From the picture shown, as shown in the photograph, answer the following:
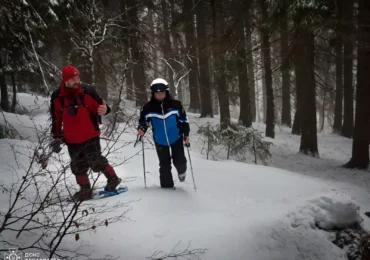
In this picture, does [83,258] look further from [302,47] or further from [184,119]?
[302,47]

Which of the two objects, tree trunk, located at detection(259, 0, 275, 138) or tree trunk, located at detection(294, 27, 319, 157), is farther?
tree trunk, located at detection(259, 0, 275, 138)

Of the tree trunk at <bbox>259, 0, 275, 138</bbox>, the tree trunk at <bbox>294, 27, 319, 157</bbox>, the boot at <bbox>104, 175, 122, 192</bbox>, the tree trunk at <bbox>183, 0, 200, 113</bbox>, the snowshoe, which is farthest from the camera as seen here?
the tree trunk at <bbox>183, 0, 200, 113</bbox>

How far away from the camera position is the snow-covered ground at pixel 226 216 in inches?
139

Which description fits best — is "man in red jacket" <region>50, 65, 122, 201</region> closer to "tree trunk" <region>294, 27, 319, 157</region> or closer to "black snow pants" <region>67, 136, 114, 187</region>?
"black snow pants" <region>67, 136, 114, 187</region>

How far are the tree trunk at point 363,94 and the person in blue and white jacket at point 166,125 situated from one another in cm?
754

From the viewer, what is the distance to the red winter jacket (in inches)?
176

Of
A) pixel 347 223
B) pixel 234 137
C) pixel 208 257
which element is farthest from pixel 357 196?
pixel 208 257

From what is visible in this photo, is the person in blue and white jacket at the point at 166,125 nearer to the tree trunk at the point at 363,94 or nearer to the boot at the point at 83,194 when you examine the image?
the boot at the point at 83,194

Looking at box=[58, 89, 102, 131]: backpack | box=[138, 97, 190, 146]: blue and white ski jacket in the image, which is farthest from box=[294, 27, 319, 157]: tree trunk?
box=[58, 89, 102, 131]: backpack

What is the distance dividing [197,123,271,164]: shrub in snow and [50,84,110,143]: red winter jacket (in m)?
6.03

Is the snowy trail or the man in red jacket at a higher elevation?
the man in red jacket

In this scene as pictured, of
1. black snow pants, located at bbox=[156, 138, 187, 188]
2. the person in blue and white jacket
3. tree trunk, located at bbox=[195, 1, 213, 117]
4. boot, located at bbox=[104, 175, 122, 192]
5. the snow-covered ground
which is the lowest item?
the snow-covered ground

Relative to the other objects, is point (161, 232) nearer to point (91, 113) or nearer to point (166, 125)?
point (166, 125)

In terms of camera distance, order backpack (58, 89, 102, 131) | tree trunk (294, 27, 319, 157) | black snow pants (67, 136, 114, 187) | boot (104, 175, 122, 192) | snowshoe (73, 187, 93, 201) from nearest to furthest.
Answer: snowshoe (73, 187, 93, 201)
black snow pants (67, 136, 114, 187)
backpack (58, 89, 102, 131)
boot (104, 175, 122, 192)
tree trunk (294, 27, 319, 157)
